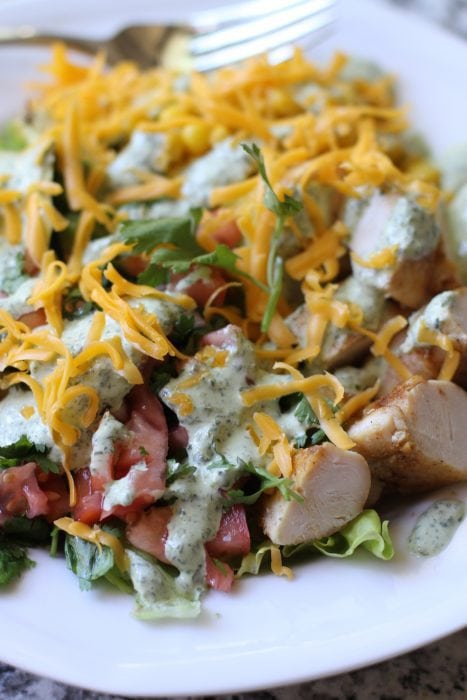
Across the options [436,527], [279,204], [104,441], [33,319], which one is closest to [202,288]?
[279,204]

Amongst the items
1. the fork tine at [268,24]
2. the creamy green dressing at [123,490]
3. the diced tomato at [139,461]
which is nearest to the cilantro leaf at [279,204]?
the diced tomato at [139,461]

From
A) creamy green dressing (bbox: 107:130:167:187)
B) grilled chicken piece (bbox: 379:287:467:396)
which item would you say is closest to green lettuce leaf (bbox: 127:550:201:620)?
grilled chicken piece (bbox: 379:287:467:396)

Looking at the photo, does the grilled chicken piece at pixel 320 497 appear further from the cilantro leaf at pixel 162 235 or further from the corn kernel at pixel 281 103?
the corn kernel at pixel 281 103

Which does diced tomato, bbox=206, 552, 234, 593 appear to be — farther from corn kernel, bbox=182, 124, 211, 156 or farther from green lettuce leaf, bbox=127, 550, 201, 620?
corn kernel, bbox=182, 124, 211, 156

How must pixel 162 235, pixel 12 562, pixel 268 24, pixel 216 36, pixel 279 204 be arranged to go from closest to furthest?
pixel 12 562, pixel 279 204, pixel 162 235, pixel 268 24, pixel 216 36

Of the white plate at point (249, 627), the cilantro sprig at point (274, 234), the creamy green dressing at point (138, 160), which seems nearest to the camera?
the white plate at point (249, 627)

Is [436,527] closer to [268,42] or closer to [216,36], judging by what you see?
[268,42]
